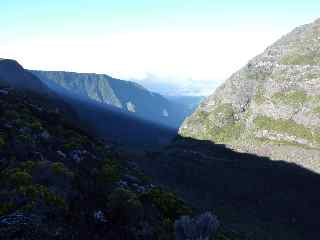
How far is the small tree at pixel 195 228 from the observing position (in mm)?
26438

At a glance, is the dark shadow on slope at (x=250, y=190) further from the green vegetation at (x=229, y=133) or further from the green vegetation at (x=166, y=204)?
the green vegetation at (x=166, y=204)

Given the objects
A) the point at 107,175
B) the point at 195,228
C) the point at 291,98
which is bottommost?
the point at 195,228

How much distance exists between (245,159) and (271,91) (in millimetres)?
65378

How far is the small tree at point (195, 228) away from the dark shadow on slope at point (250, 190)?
47.4 m

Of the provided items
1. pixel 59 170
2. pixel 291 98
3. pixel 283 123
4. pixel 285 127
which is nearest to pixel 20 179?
pixel 59 170

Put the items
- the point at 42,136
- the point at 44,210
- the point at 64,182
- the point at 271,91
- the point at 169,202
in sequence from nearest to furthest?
the point at 44,210 < the point at 64,182 < the point at 169,202 < the point at 42,136 < the point at 271,91

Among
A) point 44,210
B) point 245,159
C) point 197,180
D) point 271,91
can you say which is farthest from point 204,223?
point 271,91

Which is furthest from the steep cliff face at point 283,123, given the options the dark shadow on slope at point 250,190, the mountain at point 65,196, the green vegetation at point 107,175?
the mountain at point 65,196

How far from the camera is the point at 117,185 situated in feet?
121

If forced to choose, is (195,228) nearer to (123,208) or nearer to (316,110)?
(123,208)

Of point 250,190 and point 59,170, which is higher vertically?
point 59,170

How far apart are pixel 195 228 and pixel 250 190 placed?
83526 millimetres

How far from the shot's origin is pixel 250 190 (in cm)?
10719

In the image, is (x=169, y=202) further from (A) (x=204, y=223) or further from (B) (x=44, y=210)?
(B) (x=44, y=210)
